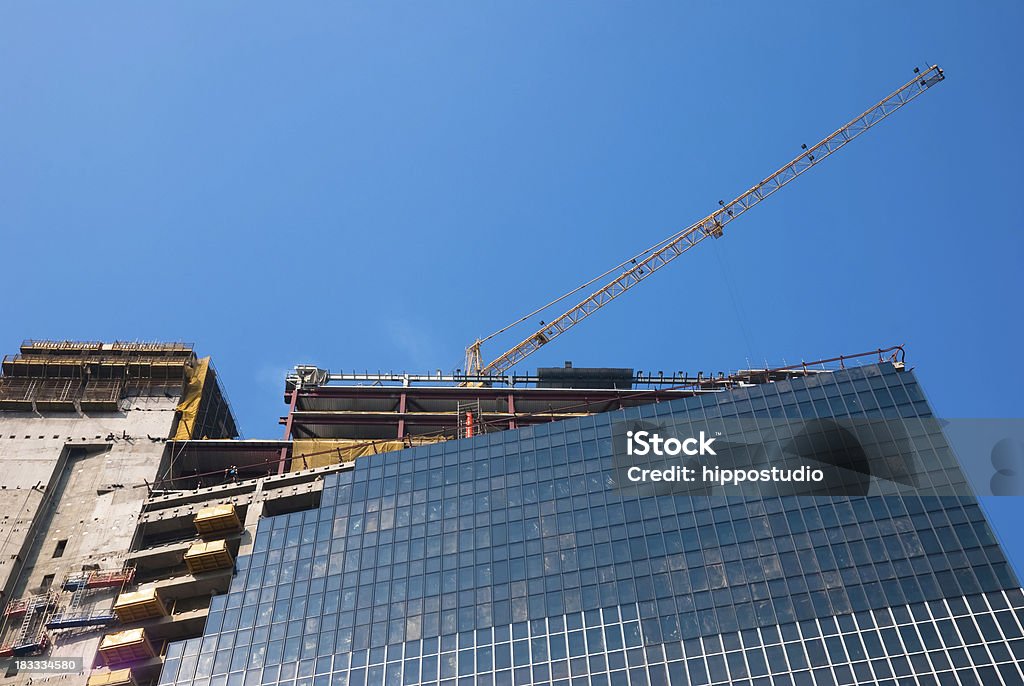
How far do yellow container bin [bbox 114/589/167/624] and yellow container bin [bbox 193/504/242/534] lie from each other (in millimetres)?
7965

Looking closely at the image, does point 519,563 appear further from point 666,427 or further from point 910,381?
point 910,381

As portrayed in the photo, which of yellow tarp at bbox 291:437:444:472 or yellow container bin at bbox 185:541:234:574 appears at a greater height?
yellow tarp at bbox 291:437:444:472

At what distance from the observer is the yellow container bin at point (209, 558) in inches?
3450

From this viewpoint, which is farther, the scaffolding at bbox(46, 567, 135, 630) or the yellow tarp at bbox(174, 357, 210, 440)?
the yellow tarp at bbox(174, 357, 210, 440)

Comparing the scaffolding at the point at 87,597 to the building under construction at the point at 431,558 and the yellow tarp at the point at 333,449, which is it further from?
the yellow tarp at the point at 333,449

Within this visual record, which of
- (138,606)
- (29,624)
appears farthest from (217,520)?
(29,624)

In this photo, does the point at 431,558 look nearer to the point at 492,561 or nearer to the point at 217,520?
the point at 492,561

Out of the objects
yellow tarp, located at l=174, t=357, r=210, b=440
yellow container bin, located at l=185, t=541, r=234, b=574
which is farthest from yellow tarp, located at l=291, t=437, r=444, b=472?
yellow container bin, located at l=185, t=541, r=234, b=574

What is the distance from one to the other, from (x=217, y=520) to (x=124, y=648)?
14.3 meters

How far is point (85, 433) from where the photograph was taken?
107 m

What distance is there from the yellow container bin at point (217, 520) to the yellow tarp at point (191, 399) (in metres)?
20.3

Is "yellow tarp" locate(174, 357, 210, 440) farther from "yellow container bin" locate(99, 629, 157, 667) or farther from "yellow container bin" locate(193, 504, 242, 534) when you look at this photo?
"yellow container bin" locate(99, 629, 157, 667)

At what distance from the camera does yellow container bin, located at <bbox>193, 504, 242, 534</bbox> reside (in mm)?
90838

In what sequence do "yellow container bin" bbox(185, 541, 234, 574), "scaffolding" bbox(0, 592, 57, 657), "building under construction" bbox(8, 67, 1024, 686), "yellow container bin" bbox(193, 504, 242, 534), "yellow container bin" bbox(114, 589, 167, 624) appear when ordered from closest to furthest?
1. "building under construction" bbox(8, 67, 1024, 686)
2. "scaffolding" bbox(0, 592, 57, 657)
3. "yellow container bin" bbox(114, 589, 167, 624)
4. "yellow container bin" bbox(185, 541, 234, 574)
5. "yellow container bin" bbox(193, 504, 242, 534)
